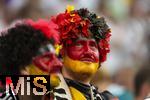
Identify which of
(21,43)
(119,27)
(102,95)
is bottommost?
(102,95)

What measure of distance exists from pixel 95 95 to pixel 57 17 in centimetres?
41

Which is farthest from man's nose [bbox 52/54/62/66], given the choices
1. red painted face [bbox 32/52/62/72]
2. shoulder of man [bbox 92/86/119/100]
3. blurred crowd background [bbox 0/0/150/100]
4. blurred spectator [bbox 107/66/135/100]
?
blurred spectator [bbox 107/66/135/100]

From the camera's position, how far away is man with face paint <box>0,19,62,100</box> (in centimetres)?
282

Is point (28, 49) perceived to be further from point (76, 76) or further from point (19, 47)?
point (76, 76)

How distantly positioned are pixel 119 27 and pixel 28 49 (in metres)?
3.77

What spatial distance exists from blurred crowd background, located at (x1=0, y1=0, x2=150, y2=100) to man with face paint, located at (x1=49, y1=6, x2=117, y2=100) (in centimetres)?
155

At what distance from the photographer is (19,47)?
2818 millimetres

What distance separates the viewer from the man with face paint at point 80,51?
3.23m

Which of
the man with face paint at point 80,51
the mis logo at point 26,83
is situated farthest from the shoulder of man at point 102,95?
the mis logo at point 26,83

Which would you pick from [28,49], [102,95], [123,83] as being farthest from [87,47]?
[123,83]

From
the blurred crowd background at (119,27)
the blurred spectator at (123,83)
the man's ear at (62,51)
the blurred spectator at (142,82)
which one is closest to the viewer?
the man's ear at (62,51)

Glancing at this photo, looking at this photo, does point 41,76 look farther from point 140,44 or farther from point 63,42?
point 140,44

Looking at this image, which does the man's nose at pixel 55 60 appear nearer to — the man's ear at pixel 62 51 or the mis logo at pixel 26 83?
the mis logo at pixel 26 83

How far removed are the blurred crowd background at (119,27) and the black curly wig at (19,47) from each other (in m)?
2.01
